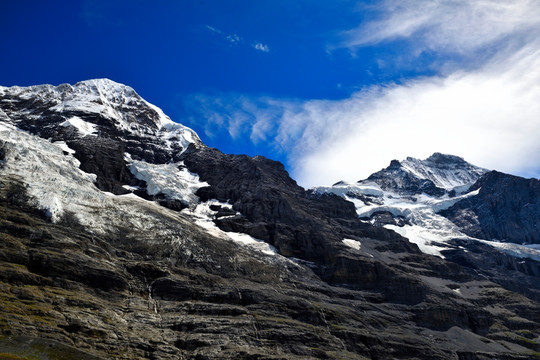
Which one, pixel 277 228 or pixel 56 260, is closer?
pixel 56 260

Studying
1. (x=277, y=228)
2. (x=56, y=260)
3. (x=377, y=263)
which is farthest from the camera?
(x=277, y=228)

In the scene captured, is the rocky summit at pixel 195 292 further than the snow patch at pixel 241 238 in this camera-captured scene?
No

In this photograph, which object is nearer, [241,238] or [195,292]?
[195,292]

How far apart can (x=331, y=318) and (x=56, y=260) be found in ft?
220

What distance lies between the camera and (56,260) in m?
108

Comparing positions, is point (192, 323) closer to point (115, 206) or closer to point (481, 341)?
point (115, 206)

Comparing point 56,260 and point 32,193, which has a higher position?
point 32,193

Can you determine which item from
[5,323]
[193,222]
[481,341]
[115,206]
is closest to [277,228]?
[193,222]

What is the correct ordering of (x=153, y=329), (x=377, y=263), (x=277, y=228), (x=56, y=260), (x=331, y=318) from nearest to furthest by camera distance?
(x=153, y=329)
(x=56, y=260)
(x=331, y=318)
(x=377, y=263)
(x=277, y=228)

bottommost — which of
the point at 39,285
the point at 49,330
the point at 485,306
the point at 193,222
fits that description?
the point at 49,330

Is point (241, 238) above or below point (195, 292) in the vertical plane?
above

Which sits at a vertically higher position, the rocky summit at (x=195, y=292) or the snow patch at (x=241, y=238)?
the snow patch at (x=241, y=238)

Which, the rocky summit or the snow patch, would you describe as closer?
the rocky summit

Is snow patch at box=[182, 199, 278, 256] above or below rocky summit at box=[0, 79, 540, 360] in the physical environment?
above
